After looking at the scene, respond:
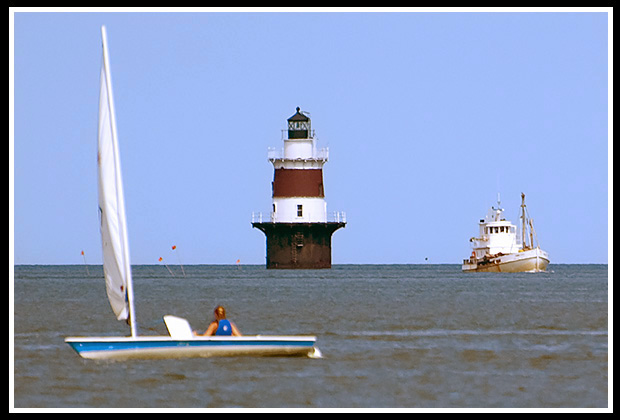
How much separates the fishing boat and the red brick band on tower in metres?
22.0

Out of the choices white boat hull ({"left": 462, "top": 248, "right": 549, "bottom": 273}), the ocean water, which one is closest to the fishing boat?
white boat hull ({"left": 462, "top": 248, "right": 549, "bottom": 273})

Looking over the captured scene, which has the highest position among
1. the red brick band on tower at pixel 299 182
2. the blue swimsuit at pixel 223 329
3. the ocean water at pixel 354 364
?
the red brick band on tower at pixel 299 182

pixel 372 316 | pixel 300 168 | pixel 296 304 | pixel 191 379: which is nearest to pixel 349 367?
pixel 191 379

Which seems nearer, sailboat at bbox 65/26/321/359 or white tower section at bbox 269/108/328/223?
sailboat at bbox 65/26/321/359

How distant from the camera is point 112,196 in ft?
79.5

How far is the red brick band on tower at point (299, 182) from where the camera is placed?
9231 cm

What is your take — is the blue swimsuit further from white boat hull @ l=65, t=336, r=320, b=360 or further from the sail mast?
the sail mast

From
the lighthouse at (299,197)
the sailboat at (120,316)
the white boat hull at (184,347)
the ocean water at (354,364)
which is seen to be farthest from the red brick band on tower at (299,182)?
the white boat hull at (184,347)

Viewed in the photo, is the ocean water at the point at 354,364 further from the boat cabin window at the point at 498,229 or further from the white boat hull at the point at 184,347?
the boat cabin window at the point at 498,229

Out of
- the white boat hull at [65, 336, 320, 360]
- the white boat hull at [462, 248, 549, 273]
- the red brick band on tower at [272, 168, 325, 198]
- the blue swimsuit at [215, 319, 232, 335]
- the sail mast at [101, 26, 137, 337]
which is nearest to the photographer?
the sail mast at [101, 26, 137, 337]

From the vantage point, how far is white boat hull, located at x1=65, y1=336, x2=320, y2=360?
24359 mm

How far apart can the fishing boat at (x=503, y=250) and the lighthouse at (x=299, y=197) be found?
62.4 ft

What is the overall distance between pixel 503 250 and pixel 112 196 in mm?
89406

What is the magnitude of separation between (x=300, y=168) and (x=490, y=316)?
167 feet
